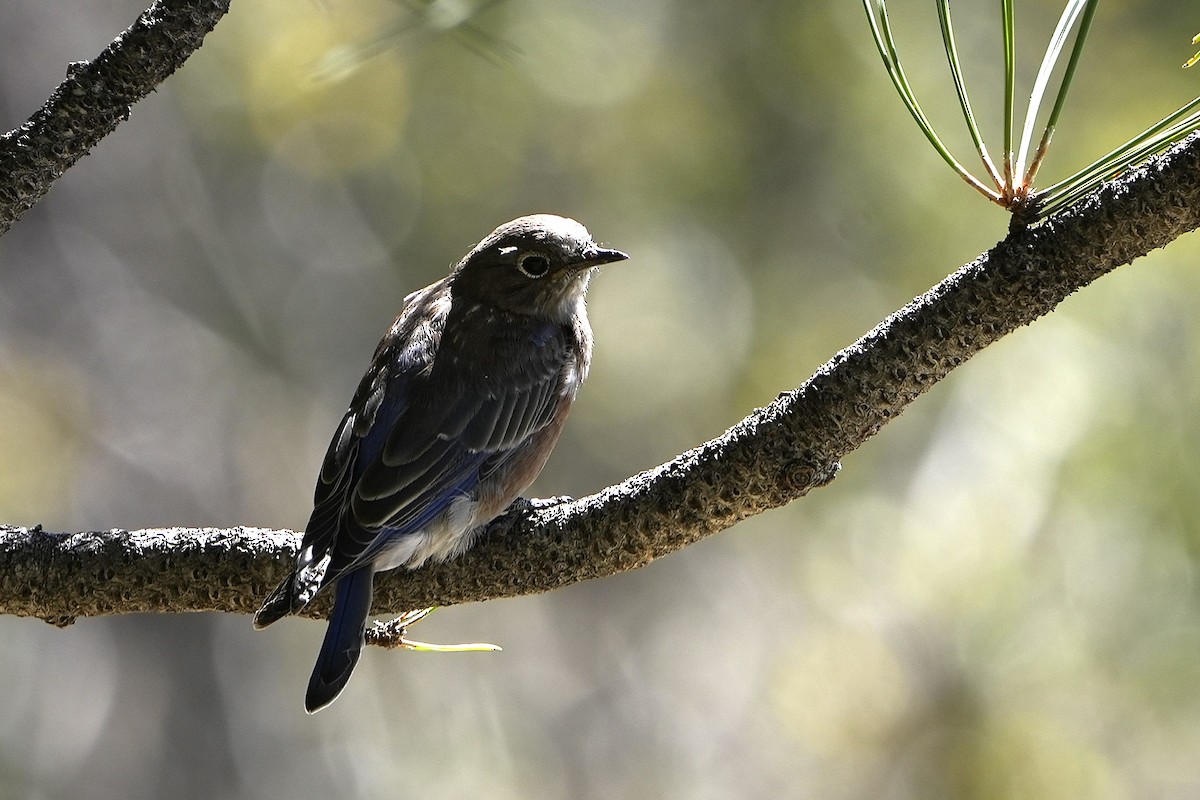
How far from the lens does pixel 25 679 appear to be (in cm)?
630

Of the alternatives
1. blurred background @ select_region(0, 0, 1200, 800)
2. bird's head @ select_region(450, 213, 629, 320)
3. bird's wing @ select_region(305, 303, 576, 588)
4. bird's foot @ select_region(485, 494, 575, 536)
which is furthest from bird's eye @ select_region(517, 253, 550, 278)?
blurred background @ select_region(0, 0, 1200, 800)

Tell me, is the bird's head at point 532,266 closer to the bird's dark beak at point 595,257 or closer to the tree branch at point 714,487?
the bird's dark beak at point 595,257

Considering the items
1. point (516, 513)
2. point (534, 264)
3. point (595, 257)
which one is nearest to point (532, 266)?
point (534, 264)

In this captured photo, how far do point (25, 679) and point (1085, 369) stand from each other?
5.16 meters

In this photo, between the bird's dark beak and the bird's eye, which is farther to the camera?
the bird's eye

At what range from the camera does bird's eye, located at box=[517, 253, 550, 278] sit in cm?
377

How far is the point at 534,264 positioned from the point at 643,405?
9.09 feet

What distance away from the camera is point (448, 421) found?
11.4 ft

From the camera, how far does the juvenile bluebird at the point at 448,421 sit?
284 centimetres

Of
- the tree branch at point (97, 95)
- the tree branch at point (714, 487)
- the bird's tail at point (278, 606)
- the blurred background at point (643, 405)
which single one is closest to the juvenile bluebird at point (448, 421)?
the bird's tail at point (278, 606)

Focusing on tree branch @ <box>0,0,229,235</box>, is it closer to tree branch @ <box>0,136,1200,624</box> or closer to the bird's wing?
tree branch @ <box>0,136,1200,624</box>

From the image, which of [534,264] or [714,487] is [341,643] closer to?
[714,487]

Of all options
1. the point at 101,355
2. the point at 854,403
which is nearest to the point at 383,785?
the point at 101,355

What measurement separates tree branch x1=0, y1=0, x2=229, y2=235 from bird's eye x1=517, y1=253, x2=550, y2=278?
62.4 inches
